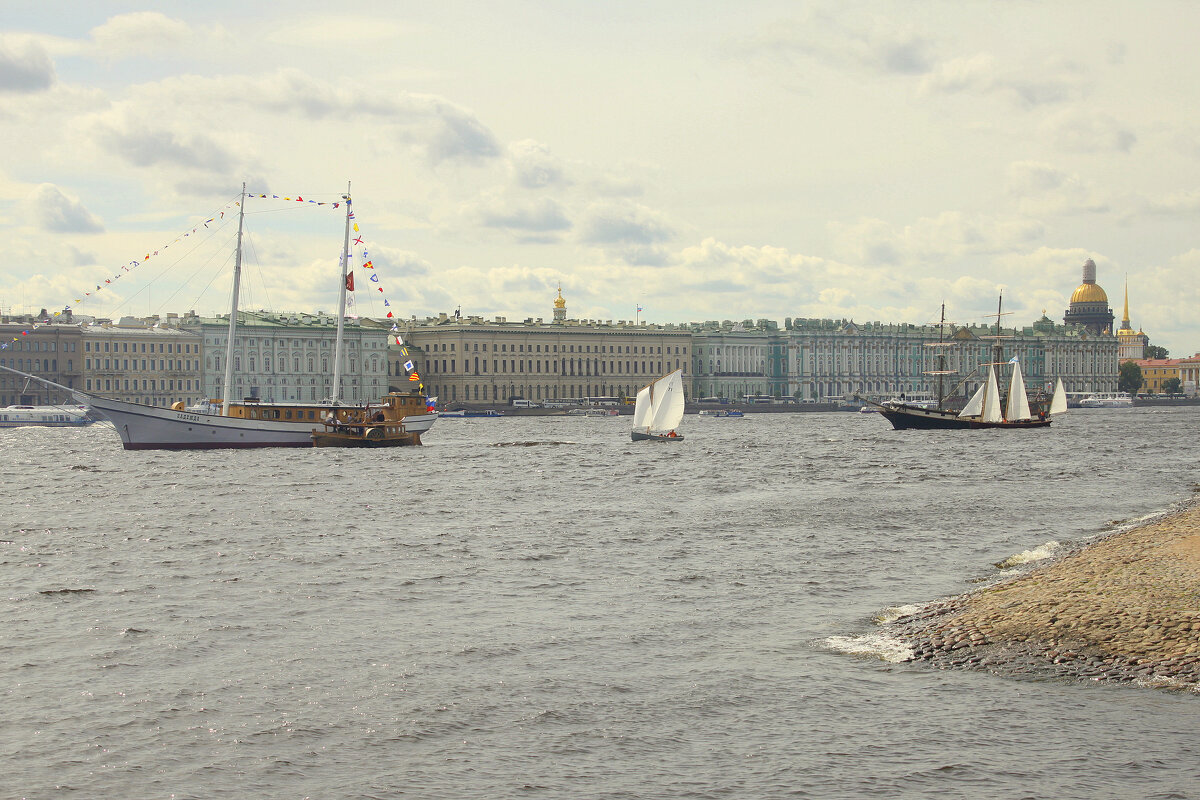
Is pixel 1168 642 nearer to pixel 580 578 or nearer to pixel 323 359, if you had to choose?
pixel 580 578

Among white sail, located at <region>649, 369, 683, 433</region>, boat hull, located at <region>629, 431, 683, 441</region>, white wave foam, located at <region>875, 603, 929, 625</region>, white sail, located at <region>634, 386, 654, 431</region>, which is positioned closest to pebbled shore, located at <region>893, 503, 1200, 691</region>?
white wave foam, located at <region>875, 603, 929, 625</region>

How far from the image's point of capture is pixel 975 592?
1817 centimetres

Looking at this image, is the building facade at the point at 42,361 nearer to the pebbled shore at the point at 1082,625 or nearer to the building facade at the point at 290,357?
the building facade at the point at 290,357

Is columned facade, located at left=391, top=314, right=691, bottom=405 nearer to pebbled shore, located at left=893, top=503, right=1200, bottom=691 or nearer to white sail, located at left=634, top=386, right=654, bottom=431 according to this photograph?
white sail, located at left=634, top=386, right=654, bottom=431

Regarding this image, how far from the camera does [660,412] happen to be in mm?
75125

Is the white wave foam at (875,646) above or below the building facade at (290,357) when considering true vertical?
below

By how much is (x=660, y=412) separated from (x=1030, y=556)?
5261 cm

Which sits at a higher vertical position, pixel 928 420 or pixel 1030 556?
pixel 928 420

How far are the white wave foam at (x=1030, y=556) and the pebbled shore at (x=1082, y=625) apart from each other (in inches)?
121

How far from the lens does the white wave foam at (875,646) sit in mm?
15164

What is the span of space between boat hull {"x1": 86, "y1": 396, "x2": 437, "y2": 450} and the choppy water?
24511 millimetres

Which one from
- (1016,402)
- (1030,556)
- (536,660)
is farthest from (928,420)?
(536,660)

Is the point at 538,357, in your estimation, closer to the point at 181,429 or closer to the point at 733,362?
the point at 733,362

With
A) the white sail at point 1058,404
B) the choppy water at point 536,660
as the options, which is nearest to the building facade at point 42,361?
the white sail at point 1058,404
